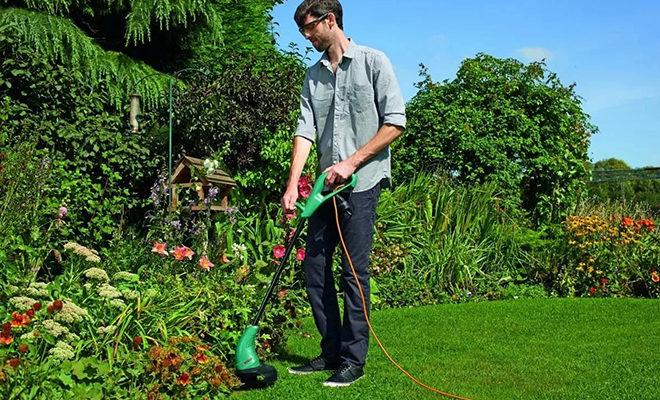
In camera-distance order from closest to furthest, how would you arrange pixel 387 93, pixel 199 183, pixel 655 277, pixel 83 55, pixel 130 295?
pixel 130 295 < pixel 387 93 < pixel 199 183 < pixel 655 277 < pixel 83 55

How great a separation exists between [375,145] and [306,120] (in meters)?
0.50

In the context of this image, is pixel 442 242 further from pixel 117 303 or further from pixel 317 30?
pixel 117 303

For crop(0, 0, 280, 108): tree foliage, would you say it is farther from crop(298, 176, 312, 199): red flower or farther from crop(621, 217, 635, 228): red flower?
crop(621, 217, 635, 228): red flower

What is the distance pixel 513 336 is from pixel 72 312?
115 inches

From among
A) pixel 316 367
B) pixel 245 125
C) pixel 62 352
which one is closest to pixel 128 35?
pixel 245 125

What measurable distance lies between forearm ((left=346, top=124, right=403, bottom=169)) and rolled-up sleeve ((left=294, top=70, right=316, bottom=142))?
1.28ft

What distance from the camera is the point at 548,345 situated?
5.10m

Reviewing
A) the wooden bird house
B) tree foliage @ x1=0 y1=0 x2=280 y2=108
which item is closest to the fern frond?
tree foliage @ x1=0 y1=0 x2=280 y2=108

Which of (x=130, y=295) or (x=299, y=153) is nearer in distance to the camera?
(x=130, y=295)

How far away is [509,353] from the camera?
4844 millimetres

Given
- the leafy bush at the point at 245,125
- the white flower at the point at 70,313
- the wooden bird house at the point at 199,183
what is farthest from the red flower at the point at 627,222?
the white flower at the point at 70,313

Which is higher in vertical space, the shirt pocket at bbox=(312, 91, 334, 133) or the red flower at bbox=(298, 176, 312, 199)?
the shirt pocket at bbox=(312, 91, 334, 133)

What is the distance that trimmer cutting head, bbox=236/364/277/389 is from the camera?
3.94 metres

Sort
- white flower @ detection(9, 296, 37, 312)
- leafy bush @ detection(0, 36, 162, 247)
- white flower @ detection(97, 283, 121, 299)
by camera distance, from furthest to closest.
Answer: leafy bush @ detection(0, 36, 162, 247) → white flower @ detection(97, 283, 121, 299) → white flower @ detection(9, 296, 37, 312)
